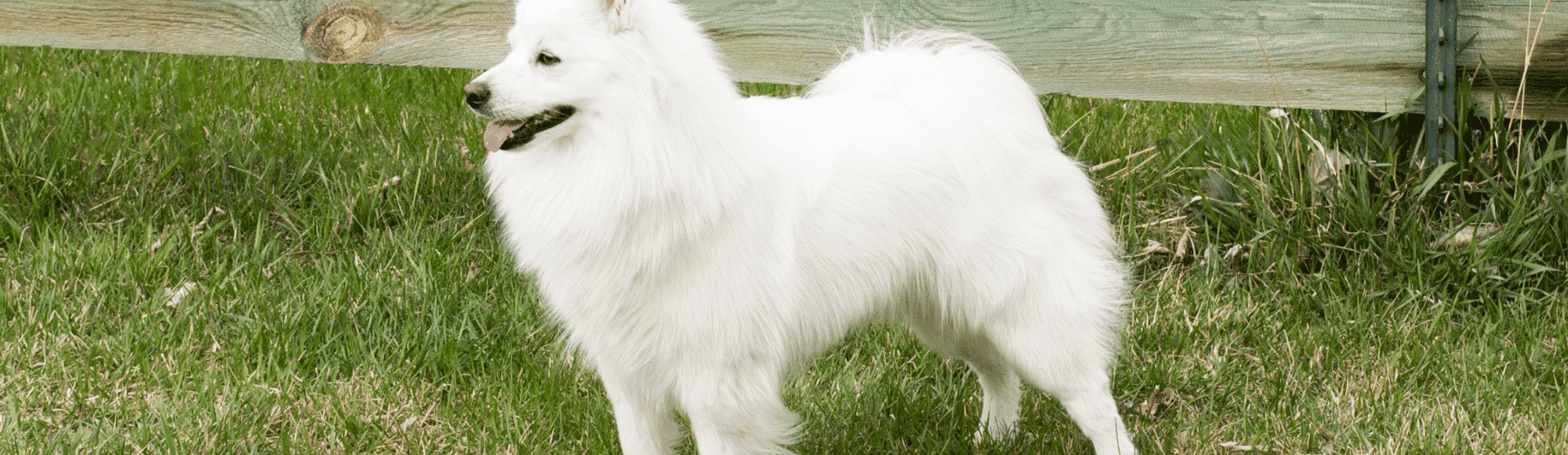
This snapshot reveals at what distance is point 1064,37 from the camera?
3.28 m

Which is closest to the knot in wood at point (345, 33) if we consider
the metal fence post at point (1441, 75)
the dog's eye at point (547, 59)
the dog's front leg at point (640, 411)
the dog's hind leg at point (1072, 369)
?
the dog's front leg at point (640, 411)

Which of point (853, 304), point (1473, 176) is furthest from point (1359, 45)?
point (853, 304)

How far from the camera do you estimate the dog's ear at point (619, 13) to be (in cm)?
196

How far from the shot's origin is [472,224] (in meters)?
3.60

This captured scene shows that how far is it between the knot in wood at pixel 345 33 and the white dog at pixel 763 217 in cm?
171

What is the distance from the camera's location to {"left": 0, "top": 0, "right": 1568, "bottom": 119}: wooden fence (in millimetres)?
3027

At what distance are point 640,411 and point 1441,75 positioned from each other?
210 cm

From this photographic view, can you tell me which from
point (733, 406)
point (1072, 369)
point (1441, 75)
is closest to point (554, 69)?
point (733, 406)

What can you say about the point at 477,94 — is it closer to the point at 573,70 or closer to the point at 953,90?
the point at 573,70

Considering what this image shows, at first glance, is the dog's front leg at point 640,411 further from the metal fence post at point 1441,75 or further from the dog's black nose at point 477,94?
the metal fence post at point 1441,75

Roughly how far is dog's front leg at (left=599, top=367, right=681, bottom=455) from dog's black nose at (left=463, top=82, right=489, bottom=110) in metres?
0.56

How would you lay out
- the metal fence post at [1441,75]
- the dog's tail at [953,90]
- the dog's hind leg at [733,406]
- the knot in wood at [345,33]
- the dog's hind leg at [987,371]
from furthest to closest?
the knot in wood at [345,33] → the metal fence post at [1441,75] → the dog's hind leg at [987,371] → the dog's tail at [953,90] → the dog's hind leg at [733,406]

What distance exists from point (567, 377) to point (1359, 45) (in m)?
2.08

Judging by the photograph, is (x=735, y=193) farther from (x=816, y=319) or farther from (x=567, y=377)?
(x=567, y=377)
